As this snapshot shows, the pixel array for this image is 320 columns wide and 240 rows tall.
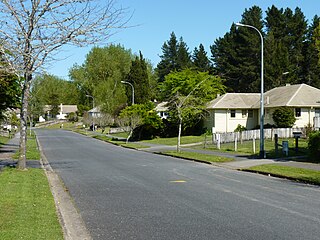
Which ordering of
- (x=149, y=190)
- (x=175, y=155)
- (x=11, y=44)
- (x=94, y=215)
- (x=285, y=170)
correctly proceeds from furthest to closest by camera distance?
(x=175, y=155)
(x=285, y=170)
(x=11, y=44)
(x=149, y=190)
(x=94, y=215)

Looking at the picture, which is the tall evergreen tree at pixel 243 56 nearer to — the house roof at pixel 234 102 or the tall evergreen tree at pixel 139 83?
the tall evergreen tree at pixel 139 83

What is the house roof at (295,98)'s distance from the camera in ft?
163

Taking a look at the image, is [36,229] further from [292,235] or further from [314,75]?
[314,75]

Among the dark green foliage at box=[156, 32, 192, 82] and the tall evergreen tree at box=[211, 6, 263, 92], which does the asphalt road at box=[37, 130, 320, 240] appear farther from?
the dark green foliage at box=[156, 32, 192, 82]

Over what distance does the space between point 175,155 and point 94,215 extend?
70.7 feet

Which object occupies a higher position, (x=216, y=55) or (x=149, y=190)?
(x=216, y=55)

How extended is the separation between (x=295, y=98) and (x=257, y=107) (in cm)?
650

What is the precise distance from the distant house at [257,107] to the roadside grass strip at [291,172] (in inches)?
1146

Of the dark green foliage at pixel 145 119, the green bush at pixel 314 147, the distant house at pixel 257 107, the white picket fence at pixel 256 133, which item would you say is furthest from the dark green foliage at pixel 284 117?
the green bush at pixel 314 147

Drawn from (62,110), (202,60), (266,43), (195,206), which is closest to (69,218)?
Result: (195,206)

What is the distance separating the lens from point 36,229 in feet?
26.5

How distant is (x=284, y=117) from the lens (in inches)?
1903

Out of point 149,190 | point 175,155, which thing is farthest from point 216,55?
point 149,190

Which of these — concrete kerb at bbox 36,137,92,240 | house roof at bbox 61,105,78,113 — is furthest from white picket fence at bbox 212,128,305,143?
house roof at bbox 61,105,78,113
